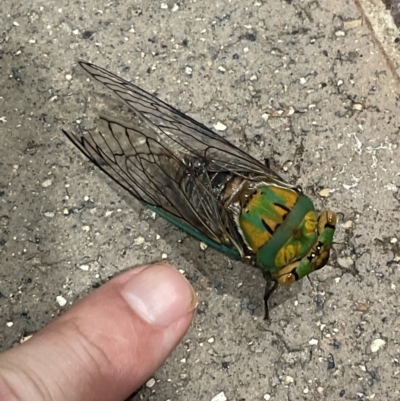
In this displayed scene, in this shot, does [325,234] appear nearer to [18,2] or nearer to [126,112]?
[126,112]

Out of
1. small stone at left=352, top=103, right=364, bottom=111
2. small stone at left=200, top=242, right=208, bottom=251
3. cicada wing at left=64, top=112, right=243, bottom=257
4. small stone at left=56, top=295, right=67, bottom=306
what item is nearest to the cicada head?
cicada wing at left=64, top=112, right=243, bottom=257

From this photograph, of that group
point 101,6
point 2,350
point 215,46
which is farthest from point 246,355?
point 101,6

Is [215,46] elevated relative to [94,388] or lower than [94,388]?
elevated

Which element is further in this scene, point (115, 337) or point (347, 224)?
point (347, 224)

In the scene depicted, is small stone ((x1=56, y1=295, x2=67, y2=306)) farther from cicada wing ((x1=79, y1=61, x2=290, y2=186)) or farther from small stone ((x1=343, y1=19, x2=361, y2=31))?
small stone ((x1=343, y1=19, x2=361, y2=31))

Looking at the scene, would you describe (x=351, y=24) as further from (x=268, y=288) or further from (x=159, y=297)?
(x=159, y=297)

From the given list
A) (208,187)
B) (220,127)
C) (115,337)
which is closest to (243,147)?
(220,127)
